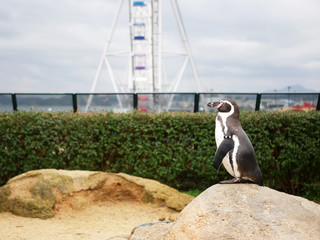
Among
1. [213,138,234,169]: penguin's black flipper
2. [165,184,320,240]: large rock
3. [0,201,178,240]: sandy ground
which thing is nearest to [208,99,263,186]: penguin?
[213,138,234,169]: penguin's black flipper

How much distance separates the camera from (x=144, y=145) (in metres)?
A: 6.90

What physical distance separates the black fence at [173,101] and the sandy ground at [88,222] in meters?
3.57

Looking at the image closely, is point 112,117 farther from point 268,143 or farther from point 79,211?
→ point 268,143

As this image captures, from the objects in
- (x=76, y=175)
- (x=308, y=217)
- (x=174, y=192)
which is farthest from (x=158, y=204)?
(x=308, y=217)

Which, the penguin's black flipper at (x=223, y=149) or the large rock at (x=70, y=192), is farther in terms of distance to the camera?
the large rock at (x=70, y=192)

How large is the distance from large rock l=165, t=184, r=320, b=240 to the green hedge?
343 centimetres

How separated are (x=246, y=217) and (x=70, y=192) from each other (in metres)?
4.13

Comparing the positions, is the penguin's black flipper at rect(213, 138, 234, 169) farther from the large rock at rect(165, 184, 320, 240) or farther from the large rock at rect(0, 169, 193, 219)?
the large rock at rect(0, 169, 193, 219)

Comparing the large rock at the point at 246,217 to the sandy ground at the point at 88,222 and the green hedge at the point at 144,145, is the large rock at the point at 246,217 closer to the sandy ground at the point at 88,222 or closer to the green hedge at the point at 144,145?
the sandy ground at the point at 88,222

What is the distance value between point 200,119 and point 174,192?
6.17 ft

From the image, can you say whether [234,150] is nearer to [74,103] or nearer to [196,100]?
[196,100]

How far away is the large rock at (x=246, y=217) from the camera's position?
2.97 m

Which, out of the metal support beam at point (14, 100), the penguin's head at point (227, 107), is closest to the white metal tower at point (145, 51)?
the metal support beam at point (14, 100)

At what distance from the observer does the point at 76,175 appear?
20.1 ft
